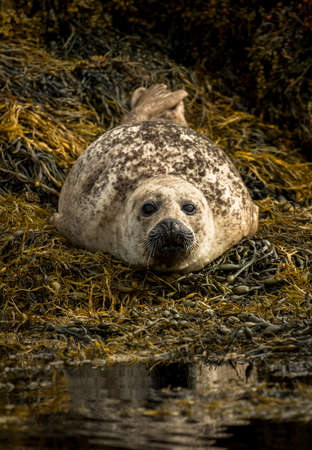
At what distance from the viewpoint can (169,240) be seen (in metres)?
4.69

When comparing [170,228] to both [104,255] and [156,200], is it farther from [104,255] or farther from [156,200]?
[104,255]

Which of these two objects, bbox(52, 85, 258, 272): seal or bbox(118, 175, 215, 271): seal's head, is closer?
bbox(118, 175, 215, 271): seal's head

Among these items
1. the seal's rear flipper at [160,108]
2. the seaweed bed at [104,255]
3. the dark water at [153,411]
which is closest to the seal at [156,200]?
the seaweed bed at [104,255]

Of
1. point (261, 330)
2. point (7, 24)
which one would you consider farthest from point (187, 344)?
point (7, 24)

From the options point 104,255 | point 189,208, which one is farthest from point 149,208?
point 104,255

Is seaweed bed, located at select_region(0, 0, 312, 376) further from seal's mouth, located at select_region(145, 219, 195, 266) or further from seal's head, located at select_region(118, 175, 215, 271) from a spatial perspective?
seal's mouth, located at select_region(145, 219, 195, 266)

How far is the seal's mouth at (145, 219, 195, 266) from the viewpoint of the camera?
4.65 meters

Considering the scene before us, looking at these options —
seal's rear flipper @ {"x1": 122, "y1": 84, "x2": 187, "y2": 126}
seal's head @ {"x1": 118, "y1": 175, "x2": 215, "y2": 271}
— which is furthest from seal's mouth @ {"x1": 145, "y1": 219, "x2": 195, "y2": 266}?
seal's rear flipper @ {"x1": 122, "y1": 84, "x2": 187, "y2": 126}

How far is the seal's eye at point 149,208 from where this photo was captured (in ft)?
16.1

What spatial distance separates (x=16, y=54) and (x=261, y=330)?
15.5 feet

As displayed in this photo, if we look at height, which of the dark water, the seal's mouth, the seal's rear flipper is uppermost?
the seal's rear flipper

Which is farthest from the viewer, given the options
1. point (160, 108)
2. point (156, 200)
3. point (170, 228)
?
point (160, 108)

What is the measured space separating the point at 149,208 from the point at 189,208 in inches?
9.9

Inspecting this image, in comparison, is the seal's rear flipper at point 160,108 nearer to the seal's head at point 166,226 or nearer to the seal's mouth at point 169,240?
the seal's head at point 166,226
